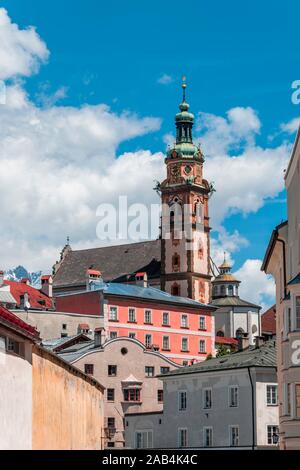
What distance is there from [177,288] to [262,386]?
91255mm

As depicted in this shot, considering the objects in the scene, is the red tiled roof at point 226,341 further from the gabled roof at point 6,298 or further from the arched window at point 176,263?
the gabled roof at point 6,298

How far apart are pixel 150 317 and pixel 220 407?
55642 mm

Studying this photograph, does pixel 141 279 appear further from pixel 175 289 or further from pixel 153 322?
pixel 153 322

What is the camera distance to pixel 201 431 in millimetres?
73688

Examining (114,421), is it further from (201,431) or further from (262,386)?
(262,386)

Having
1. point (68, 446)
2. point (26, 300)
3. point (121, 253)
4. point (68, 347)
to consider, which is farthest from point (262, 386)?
point (121, 253)

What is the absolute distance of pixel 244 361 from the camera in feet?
234

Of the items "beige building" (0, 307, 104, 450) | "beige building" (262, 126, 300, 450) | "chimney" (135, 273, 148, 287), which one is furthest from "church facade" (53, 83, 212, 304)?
"beige building" (0, 307, 104, 450)

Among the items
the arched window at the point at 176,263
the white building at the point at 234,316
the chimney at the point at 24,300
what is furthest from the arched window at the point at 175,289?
the chimney at the point at 24,300

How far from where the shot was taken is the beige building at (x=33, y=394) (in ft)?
71.8

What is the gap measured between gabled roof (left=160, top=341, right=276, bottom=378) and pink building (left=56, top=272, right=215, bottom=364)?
45.2 m

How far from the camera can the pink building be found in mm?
123750

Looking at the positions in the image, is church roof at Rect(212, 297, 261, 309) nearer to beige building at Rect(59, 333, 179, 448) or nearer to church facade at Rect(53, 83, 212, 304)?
church facade at Rect(53, 83, 212, 304)

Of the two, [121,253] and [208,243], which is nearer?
[208,243]
